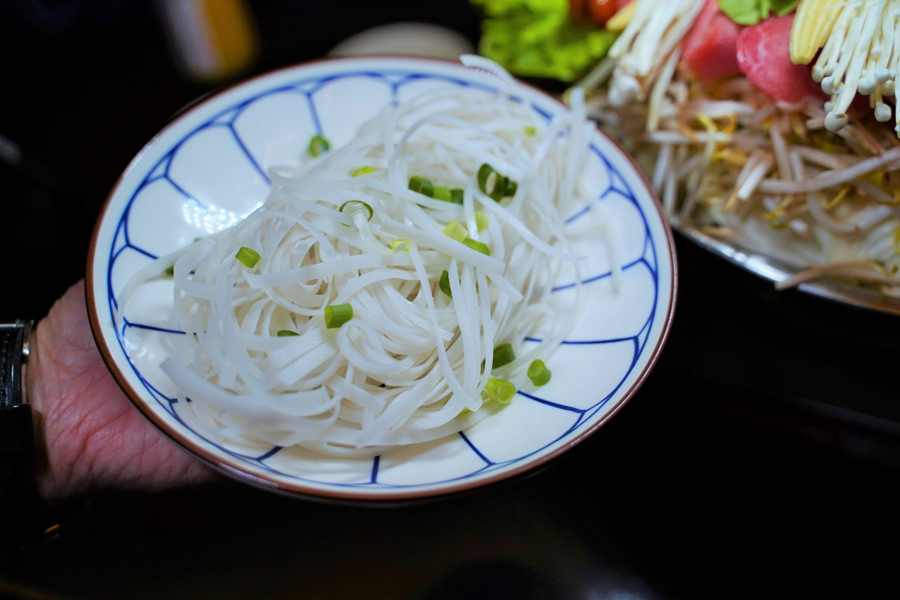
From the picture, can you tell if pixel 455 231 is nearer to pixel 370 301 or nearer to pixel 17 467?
pixel 370 301

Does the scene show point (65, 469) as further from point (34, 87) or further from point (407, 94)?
point (34, 87)

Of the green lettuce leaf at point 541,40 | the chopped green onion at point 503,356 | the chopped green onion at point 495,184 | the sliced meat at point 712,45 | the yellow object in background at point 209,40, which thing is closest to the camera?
the chopped green onion at point 503,356

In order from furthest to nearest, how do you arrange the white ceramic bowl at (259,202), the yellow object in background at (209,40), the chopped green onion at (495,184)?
the yellow object in background at (209,40) < the chopped green onion at (495,184) < the white ceramic bowl at (259,202)

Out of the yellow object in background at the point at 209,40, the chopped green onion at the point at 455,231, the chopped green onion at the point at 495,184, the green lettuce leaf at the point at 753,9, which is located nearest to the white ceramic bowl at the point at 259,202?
the chopped green onion at the point at 495,184

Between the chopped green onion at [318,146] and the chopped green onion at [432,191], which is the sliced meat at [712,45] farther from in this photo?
the chopped green onion at [318,146]

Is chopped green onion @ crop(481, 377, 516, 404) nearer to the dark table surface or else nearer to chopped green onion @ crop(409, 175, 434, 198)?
the dark table surface

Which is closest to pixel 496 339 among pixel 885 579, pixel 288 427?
pixel 288 427

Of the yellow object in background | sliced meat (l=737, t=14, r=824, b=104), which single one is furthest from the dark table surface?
the yellow object in background

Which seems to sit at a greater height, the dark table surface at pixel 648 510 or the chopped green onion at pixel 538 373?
the chopped green onion at pixel 538 373
